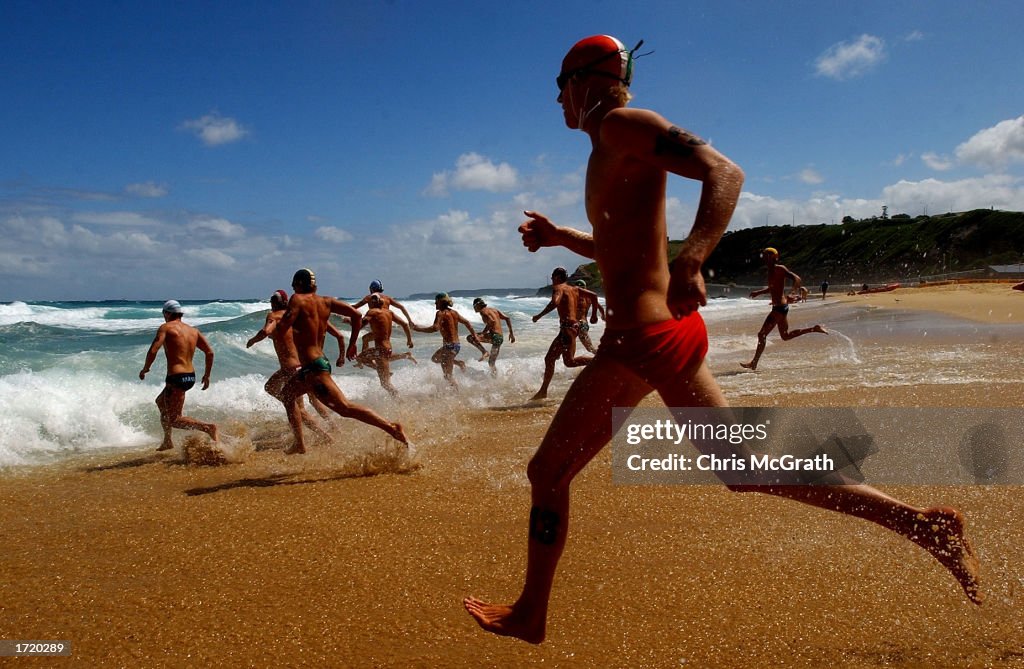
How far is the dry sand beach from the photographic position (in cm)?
272

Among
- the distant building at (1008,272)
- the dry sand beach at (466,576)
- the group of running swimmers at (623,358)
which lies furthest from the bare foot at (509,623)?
the distant building at (1008,272)

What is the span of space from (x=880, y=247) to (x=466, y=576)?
3950 inches

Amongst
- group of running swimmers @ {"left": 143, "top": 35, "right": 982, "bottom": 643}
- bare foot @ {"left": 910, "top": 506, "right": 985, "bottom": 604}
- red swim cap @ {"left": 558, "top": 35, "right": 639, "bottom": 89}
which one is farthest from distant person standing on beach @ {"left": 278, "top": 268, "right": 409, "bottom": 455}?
bare foot @ {"left": 910, "top": 506, "right": 985, "bottom": 604}

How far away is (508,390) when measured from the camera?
12.2 metres

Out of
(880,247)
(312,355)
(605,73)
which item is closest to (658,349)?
(605,73)

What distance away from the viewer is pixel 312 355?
260 inches

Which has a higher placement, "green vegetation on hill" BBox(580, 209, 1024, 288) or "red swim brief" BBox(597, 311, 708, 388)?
"green vegetation on hill" BBox(580, 209, 1024, 288)

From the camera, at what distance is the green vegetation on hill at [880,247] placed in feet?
237

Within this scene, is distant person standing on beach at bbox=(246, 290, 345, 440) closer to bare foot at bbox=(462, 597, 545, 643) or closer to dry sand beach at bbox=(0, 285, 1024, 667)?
dry sand beach at bbox=(0, 285, 1024, 667)

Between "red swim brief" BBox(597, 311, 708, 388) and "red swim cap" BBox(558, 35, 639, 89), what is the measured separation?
0.92 metres

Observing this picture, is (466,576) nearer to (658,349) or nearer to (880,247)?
(658,349)

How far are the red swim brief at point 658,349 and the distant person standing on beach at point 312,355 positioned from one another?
4.12 meters

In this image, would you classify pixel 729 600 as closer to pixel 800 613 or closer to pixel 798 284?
pixel 800 613

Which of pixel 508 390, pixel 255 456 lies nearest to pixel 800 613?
pixel 255 456
